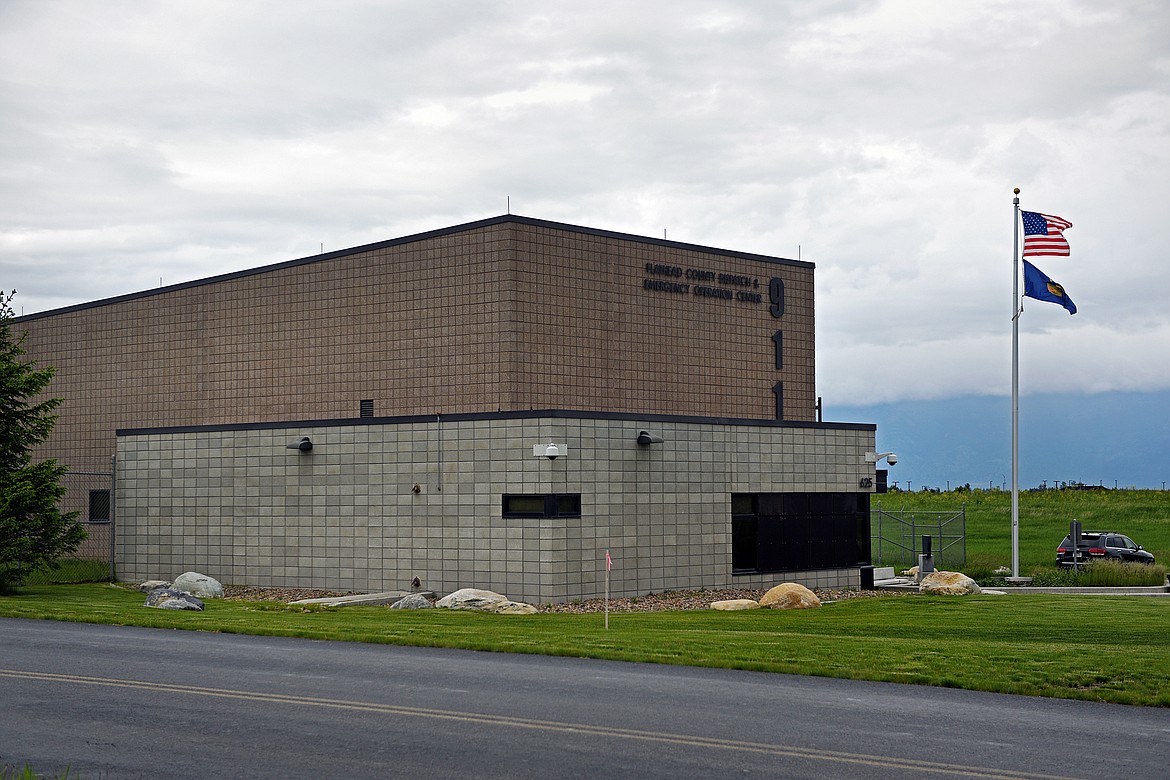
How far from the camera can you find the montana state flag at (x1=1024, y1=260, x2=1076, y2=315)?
3647 cm

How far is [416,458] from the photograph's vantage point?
29062 millimetres

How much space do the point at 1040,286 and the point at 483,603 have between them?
20.7 m

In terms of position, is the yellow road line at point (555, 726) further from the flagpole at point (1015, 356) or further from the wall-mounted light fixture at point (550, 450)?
the flagpole at point (1015, 356)

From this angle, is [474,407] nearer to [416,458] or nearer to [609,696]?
[416,458]

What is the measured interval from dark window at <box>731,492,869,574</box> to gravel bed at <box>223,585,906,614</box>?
893mm

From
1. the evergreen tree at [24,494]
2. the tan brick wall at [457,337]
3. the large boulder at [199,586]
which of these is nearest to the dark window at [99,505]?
the tan brick wall at [457,337]

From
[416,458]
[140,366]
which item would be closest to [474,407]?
[416,458]

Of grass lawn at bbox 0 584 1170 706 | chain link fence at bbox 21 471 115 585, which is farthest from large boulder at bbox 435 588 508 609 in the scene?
chain link fence at bbox 21 471 115 585

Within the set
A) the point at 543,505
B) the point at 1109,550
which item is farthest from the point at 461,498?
the point at 1109,550

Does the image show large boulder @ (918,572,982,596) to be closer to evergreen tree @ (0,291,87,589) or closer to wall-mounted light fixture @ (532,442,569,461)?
wall-mounted light fixture @ (532,442,569,461)

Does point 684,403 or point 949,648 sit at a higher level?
point 684,403

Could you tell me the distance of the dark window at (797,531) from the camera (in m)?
31.3

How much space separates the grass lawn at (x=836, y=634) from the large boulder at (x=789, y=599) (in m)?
0.52

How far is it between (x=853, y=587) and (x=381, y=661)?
2058cm
